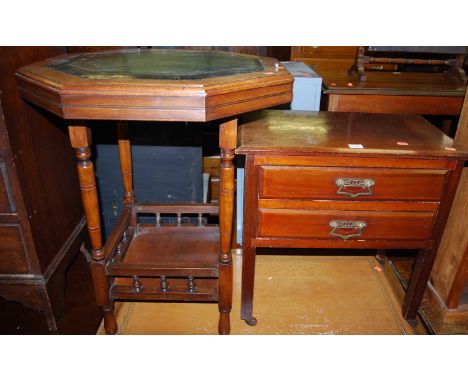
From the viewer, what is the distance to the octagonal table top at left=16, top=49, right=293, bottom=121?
44.8 inches

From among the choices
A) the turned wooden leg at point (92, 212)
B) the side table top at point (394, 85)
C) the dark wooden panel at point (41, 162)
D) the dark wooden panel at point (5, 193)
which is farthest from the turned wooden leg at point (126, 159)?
the side table top at point (394, 85)

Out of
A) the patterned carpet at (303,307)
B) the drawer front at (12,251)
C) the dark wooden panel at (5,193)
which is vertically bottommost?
the patterned carpet at (303,307)

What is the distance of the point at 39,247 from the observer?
170cm

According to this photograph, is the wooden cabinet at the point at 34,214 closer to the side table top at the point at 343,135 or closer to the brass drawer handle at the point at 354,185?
the side table top at the point at 343,135

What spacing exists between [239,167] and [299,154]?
790mm

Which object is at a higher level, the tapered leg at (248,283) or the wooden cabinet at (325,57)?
the wooden cabinet at (325,57)

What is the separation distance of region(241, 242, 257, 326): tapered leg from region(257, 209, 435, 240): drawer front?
11 cm

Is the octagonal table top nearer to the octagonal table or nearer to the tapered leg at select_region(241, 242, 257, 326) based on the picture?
the octagonal table

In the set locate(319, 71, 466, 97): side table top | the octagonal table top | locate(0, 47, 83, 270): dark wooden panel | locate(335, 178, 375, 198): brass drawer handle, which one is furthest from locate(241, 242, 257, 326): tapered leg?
locate(319, 71, 466, 97): side table top

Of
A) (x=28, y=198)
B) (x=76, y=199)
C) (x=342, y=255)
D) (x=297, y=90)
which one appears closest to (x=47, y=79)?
(x=28, y=198)

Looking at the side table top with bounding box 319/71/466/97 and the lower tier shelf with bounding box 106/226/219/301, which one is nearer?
the lower tier shelf with bounding box 106/226/219/301

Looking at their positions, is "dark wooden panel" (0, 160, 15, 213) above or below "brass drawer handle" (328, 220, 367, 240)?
above

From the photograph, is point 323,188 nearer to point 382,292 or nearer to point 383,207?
point 383,207

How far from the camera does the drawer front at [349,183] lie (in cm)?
157
